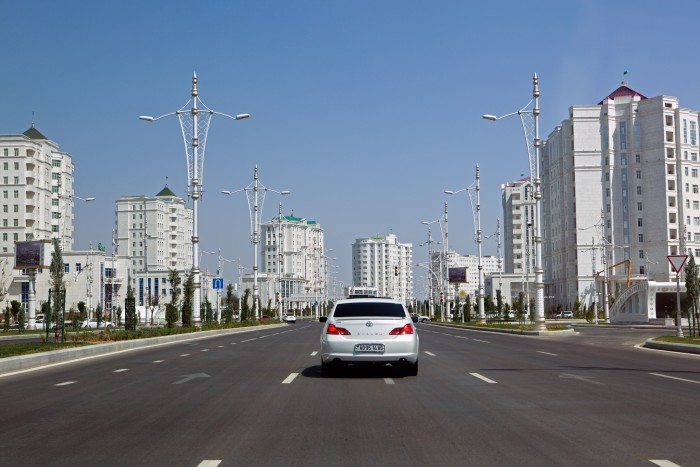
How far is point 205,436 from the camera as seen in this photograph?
906 cm

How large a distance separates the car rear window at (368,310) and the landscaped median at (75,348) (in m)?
8.48

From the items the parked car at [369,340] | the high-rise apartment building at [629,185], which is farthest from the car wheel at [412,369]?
the high-rise apartment building at [629,185]

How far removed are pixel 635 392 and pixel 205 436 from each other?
7.79m

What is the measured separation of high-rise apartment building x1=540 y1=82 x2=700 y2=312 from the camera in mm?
124000

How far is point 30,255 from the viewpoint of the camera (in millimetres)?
73500

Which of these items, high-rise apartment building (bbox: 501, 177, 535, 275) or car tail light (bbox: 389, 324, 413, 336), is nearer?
car tail light (bbox: 389, 324, 413, 336)

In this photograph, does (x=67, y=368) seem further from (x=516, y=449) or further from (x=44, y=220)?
(x=44, y=220)

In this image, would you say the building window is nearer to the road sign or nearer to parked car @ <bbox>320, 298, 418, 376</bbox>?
the road sign

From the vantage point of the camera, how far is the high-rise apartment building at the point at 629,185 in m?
124

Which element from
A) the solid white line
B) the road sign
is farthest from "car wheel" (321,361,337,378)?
the road sign

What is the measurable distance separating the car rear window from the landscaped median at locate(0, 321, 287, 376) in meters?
8.48

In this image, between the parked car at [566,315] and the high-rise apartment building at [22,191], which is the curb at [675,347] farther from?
the high-rise apartment building at [22,191]

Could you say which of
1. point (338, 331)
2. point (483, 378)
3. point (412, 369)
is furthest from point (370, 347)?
point (483, 378)

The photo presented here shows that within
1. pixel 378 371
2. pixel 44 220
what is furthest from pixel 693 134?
pixel 378 371
